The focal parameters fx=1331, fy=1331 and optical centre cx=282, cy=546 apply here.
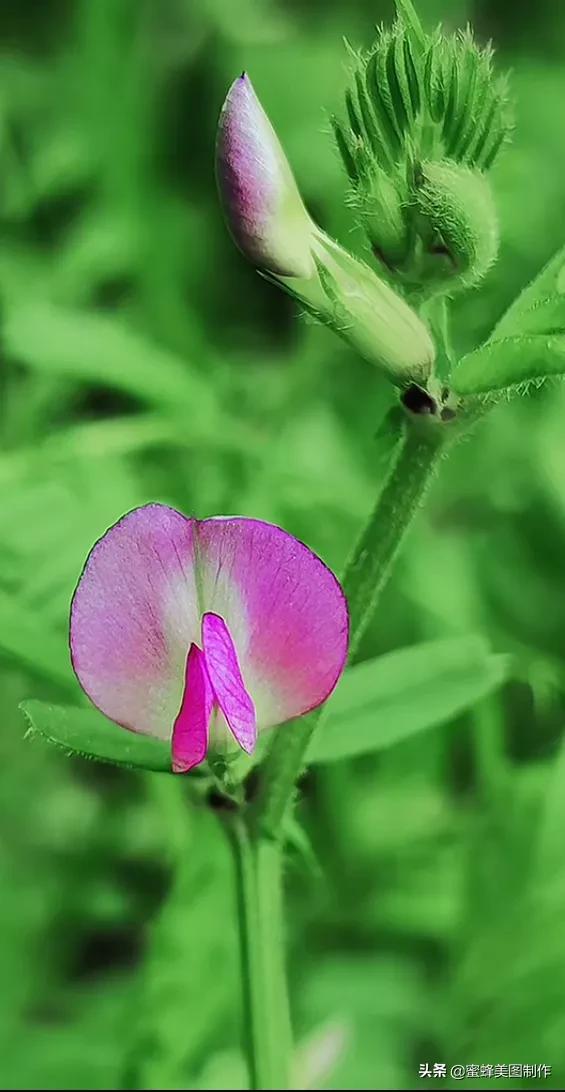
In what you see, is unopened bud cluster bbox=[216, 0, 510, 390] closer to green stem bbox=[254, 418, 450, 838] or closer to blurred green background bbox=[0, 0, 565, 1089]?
green stem bbox=[254, 418, 450, 838]

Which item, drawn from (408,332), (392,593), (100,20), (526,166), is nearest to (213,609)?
(408,332)

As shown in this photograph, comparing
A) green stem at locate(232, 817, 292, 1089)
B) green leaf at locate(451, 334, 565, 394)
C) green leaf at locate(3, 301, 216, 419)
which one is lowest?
green stem at locate(232, 817, 292, 1089)

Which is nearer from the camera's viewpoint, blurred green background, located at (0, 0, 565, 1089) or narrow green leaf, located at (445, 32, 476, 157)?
narrow green leaf, located at (445, 32, 476, 157)

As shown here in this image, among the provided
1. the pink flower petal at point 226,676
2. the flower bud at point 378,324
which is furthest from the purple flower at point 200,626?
the flower bud at point 378,324

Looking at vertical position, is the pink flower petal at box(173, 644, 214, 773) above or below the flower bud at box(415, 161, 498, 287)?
below

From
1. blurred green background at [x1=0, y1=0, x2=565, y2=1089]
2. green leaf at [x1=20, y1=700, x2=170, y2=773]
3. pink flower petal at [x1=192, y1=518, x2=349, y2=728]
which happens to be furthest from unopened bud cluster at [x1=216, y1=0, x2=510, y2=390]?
blurred green background at [x1=0, y1=0, x2=565, y2=1089]

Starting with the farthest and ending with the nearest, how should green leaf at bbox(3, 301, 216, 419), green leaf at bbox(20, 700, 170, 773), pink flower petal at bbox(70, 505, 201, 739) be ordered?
green leaf at bbox(3, 301, 216, 419) → green leaf at bbox(20, 700, 170, 773) → pink flower petal at bbox(70, 505, 201, 739)
